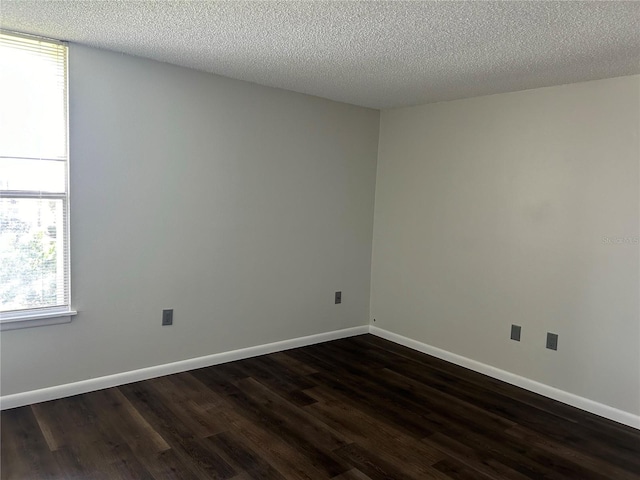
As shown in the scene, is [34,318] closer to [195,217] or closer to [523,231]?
[195,217]

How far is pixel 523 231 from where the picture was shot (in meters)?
3.46

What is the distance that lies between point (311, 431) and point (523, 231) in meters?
2.07

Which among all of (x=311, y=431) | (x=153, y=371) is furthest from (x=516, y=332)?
(x=153, y=371)

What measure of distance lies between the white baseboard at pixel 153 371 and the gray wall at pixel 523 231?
855 mm

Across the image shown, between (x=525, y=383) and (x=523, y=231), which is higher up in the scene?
(x=523, y=231)

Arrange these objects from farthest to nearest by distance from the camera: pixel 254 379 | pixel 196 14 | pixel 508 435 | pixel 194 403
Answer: pixel 254 379 → pixel 194 403 → pixel 508 435 → pixel 196 14

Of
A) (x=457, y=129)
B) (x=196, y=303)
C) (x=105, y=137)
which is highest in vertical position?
(x=457, y=129)

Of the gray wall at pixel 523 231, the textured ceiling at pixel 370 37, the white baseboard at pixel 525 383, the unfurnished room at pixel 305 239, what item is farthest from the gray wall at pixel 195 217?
the white baseboard at pixel 525 383

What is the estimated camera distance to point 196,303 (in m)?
3.49

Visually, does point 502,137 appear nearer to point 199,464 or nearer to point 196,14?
point 196,14

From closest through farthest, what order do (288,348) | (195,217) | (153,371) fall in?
(153,371) < (195,217) < (288,348)

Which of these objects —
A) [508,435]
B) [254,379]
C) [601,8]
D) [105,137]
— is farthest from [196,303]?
[601,8]

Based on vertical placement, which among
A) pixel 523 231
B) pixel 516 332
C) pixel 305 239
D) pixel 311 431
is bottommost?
pixel 311 431

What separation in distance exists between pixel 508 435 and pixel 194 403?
1911 mm
